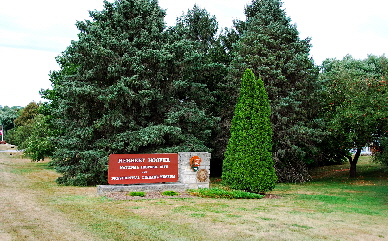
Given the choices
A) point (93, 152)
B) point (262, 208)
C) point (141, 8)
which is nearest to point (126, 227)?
point (262, 208)

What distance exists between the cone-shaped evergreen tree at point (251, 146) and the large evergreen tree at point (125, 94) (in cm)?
473

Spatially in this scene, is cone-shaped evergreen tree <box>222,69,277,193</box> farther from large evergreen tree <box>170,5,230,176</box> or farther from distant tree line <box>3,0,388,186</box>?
large evergreen tree <box>170,5,230,176</box>

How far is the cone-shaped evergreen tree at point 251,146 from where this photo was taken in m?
15.5

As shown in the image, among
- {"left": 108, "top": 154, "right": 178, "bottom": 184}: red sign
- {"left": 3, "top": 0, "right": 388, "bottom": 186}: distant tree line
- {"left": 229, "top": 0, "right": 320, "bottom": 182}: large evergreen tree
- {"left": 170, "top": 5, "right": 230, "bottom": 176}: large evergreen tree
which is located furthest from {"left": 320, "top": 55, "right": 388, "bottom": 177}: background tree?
{"left": 108, "top": 154, "right": 178, "bottom": 184}: red sign

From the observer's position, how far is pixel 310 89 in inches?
902

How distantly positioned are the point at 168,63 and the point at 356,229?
14580 millimetres

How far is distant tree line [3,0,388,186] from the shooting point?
19.7m

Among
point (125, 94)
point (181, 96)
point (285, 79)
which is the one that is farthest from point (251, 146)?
point (181, 96)

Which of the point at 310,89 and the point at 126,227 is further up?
the point at 310,89

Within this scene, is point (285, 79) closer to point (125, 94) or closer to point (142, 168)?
point (125, 94)

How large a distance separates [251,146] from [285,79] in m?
7.73

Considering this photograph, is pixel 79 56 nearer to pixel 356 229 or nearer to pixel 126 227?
pixel 126 227

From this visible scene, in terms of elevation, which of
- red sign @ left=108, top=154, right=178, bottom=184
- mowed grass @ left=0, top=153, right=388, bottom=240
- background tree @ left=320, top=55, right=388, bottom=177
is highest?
background tree @ left=320, top=55, right=388, bottom=177

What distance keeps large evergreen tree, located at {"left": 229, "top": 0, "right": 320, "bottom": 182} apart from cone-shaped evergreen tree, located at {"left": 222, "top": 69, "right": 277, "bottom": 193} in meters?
5.36
